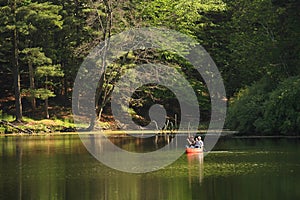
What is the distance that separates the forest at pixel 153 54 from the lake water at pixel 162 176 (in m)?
11.2

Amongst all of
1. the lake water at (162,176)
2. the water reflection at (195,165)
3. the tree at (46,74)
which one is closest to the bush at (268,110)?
the lake water at (162,176)

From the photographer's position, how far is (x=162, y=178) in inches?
852

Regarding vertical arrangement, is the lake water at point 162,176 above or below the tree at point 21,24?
below

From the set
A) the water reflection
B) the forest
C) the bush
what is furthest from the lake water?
the forest

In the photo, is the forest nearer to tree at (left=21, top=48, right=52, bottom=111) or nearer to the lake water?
tree at (left=21, top=48, right=52, bottom=111)

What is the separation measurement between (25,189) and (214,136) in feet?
82.7

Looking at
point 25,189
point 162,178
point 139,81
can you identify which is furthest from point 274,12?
point 25,189

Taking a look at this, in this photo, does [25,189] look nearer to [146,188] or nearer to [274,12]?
[146,188]

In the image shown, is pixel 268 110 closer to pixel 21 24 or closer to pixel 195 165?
pixel 195 165

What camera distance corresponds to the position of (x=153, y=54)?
5303 cm

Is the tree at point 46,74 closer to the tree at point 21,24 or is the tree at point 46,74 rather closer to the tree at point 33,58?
the tree at point 33,58

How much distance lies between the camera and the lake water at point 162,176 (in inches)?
717

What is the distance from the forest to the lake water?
36.9 feet

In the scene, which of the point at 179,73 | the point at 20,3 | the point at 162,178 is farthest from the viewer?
the point at 179,73
